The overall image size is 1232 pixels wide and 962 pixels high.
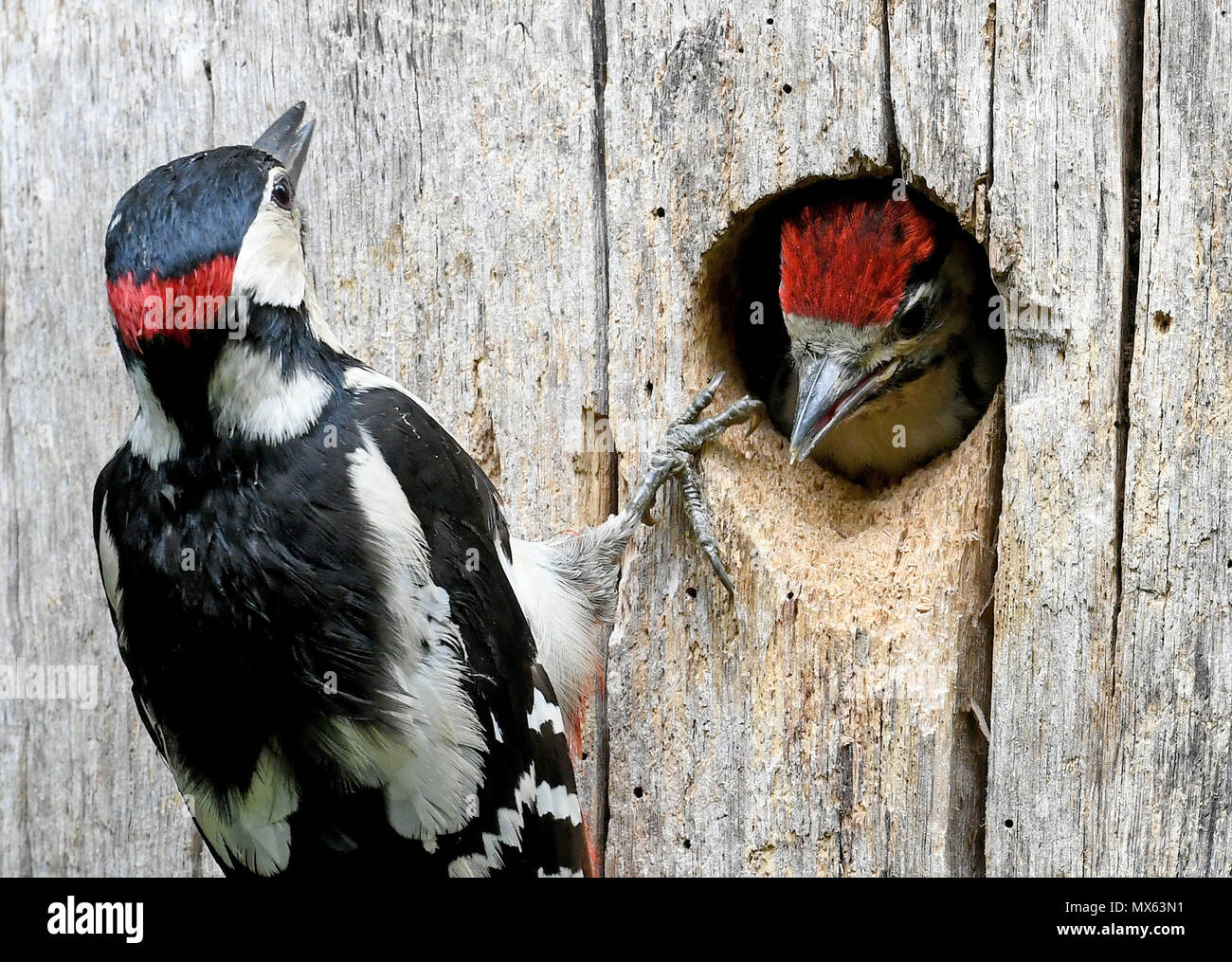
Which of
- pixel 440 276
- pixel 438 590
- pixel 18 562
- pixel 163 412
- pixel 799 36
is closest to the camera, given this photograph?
pixel 163 412

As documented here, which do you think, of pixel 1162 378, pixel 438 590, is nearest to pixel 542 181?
pixel 438 590

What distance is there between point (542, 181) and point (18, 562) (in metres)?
1.40

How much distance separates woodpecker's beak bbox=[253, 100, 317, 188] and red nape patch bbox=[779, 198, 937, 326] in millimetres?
959

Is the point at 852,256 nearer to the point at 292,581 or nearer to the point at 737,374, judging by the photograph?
the point at 737,374

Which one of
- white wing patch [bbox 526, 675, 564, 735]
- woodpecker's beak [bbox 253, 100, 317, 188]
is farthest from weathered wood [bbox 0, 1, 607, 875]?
white wing patch [bbox 526, 675, 564, 735]

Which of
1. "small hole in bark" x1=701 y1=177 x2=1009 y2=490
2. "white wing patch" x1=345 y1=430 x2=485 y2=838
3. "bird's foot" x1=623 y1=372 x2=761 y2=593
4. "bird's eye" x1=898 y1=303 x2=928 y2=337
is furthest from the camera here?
"bird's eye" x1=898 y1=303 x2=928 y2=337

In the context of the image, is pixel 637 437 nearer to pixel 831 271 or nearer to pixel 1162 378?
pixel 831 271

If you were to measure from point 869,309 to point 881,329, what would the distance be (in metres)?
0.07

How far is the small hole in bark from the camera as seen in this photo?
254cm

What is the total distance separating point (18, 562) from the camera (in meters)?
2.75

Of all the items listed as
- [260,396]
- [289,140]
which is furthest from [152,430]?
[289,140]

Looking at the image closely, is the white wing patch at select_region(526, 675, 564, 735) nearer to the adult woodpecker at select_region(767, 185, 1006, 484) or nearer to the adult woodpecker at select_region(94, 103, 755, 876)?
the adult woodpecker at select_region(94, 103, 755, 876)

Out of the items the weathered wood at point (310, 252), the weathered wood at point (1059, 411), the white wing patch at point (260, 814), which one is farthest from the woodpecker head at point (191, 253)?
the weathered wood at point (1059, 411)

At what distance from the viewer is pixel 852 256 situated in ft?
8.40
